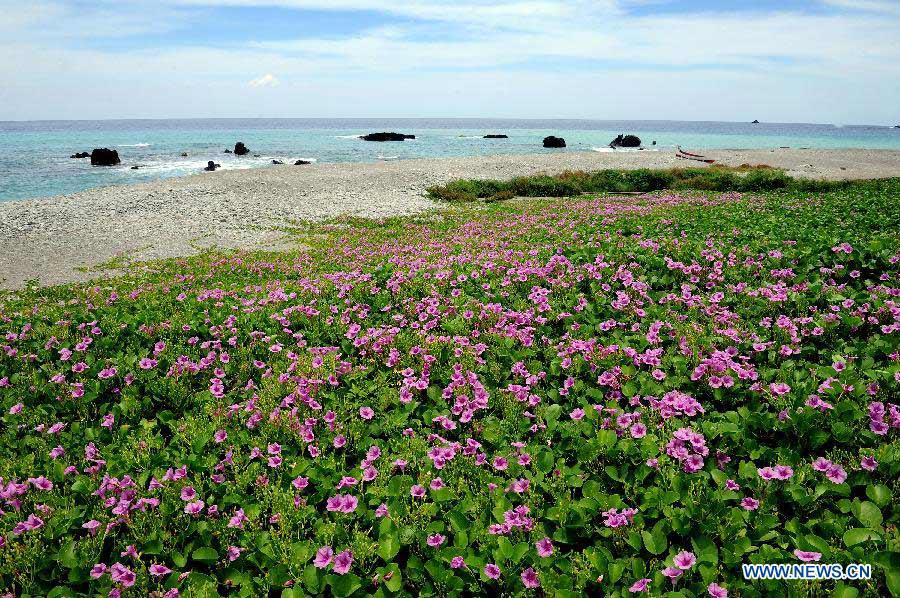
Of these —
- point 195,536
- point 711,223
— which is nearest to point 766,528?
point 195,536

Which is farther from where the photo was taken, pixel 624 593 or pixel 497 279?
pixel 497 279

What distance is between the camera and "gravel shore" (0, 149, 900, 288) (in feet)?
59.2

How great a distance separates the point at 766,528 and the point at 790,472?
0.61 m

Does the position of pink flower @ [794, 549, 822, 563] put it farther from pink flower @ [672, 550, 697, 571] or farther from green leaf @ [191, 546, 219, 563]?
green leaf @ [191, 546, 219, 563]

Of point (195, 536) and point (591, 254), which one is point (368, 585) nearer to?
point (195, 536)

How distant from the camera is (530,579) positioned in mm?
3439

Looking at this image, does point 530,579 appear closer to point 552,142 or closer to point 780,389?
point 780,389

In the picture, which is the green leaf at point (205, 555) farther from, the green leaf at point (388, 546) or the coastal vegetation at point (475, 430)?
the green leaf at point (388, 546)

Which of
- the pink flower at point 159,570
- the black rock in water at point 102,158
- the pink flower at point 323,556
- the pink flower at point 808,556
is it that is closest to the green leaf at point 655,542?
the pink flower at point 808,556

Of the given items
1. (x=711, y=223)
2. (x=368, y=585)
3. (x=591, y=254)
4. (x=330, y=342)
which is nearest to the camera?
(x=368, y=585)

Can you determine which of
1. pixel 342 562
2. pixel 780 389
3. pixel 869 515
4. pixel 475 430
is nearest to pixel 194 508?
pixel 342 562

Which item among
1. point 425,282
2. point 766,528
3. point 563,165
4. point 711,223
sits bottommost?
point 766,528

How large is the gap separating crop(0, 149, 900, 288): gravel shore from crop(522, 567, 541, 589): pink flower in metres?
16.0

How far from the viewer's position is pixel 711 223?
12.8 metres
